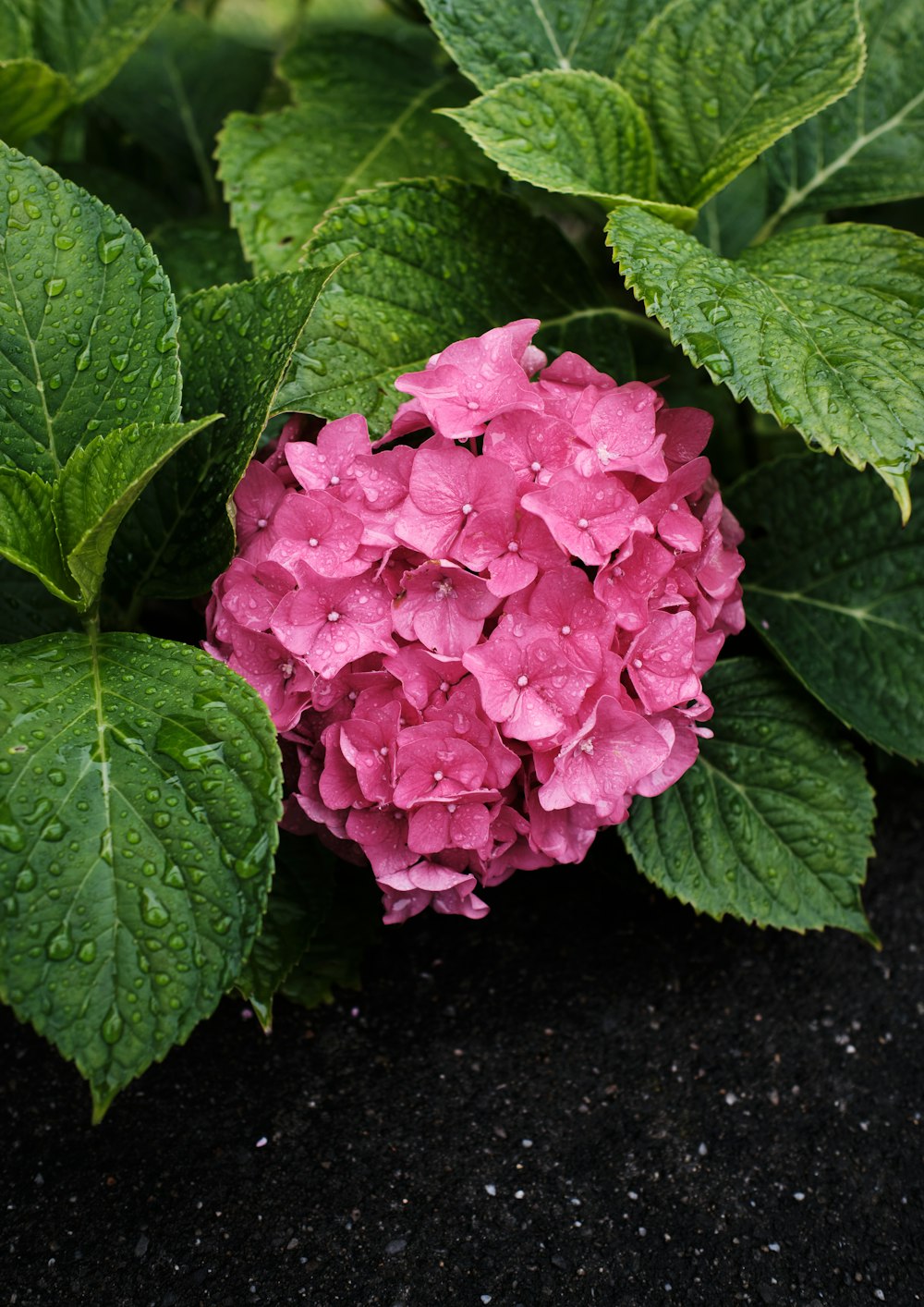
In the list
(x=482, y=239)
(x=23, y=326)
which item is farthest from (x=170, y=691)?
(x=482, y=239)

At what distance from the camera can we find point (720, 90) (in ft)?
4.41

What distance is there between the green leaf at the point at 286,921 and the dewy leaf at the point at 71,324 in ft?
1.65

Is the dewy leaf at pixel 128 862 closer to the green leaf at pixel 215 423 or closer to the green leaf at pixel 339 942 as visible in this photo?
the green leaf at pixel 215 423

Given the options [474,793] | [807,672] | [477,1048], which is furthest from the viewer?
[807,672]

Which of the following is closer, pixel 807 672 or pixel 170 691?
pixel 170 691

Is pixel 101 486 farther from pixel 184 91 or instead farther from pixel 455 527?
pixel 184 91

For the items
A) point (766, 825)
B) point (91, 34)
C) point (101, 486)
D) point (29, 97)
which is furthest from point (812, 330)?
point (91, 34)

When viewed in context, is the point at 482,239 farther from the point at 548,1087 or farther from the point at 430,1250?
the point at 430,1250

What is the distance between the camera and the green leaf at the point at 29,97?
139 cm

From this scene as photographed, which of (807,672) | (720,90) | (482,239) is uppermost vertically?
(720,90)

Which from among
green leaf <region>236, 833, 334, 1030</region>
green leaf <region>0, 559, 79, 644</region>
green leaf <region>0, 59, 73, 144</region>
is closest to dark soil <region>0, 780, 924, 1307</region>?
green leaf <region>236, 833, 334, 1030</region>

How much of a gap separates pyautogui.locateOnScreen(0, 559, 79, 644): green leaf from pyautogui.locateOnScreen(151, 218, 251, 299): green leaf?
46 centimetres

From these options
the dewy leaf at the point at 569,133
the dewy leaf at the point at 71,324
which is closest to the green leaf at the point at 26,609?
the dewy leaf at the point at 71,324

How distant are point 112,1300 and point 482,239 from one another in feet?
3.94
